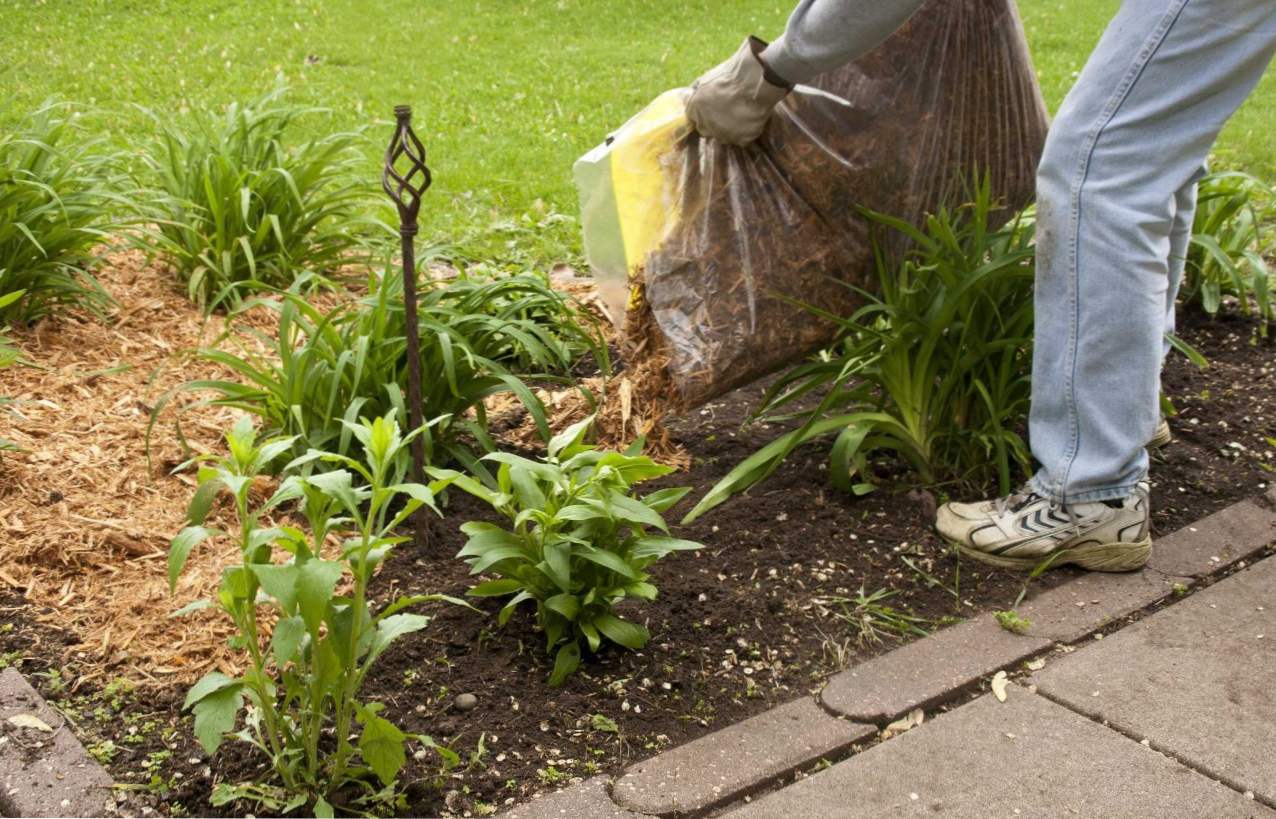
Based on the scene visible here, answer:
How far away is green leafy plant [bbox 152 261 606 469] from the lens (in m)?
3.12

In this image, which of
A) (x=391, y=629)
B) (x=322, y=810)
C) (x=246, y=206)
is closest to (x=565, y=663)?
(x=391, y=629)

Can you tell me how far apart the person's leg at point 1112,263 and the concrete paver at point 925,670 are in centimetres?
30

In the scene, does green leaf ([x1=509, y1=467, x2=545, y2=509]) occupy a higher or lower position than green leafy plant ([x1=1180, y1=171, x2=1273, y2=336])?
higher

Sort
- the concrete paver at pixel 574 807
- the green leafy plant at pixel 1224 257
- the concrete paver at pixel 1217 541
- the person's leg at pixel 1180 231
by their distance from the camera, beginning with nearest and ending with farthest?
the concrete paver at pixel 574 807
the concrete paver at pixel 1217 541
the person's leg at pixel 1180 231
the green leafy plant at pixel 1224 257

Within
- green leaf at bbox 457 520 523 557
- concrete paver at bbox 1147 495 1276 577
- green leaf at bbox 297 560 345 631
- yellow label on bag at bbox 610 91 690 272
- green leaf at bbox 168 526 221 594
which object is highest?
yellow label on bag at bbox 610 91 690 272

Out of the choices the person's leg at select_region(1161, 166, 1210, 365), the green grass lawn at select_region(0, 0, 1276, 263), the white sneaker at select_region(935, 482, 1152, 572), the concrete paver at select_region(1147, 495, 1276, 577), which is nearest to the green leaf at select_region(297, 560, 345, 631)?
the white sneaker at select_region(935, 482, 1152, 572)

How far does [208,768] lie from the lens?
223cm

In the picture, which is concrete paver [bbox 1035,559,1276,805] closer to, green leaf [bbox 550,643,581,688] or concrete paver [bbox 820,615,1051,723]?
concrete paver [bbox 820,615,1051,723]

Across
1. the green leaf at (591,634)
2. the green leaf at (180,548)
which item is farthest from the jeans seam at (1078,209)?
the green leaf at (180,548)

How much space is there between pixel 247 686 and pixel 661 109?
5.69ft

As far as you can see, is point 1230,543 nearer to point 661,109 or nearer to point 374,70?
point 661,109

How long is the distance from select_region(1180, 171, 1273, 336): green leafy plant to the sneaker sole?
1387 millimetres

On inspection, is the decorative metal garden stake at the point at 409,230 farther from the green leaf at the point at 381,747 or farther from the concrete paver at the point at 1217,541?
the concrete paver at the point at 1217,541

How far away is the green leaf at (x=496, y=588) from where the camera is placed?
255cm
